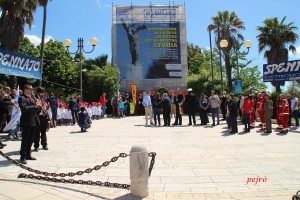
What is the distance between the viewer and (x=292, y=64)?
17.6 m

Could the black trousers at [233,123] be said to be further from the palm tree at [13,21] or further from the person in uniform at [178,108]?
the palm tree at [13,21]

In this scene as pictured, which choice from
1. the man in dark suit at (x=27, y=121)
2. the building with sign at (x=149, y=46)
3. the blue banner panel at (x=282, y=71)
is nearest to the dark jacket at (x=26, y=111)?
the man in dark suit at (x=27, y=121)

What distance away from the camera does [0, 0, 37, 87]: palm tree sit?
19.6 meters

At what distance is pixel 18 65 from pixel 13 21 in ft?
33.0

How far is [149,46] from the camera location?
122 ft

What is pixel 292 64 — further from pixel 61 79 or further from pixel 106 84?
pixel 61 79

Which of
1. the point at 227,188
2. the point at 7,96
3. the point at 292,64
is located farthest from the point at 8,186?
the point at 292,64

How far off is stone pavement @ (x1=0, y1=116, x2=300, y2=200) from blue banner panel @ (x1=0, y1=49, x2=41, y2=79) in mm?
3130

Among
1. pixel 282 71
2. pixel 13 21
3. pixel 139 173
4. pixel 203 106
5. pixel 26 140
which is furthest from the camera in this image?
pixel 13 21

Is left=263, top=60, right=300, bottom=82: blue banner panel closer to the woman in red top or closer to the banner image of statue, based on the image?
the woman in red top

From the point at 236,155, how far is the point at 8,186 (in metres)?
5.56

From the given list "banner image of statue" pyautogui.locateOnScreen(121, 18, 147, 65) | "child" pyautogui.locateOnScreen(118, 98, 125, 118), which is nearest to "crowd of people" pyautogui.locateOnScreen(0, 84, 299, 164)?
"child" pyautogui.locateOnScreen(118, 98, 125, 118)

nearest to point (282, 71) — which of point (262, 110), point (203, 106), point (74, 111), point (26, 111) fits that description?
point (262, 110)

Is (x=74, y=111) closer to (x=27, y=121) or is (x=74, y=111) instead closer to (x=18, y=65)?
(x=18, y=65)
